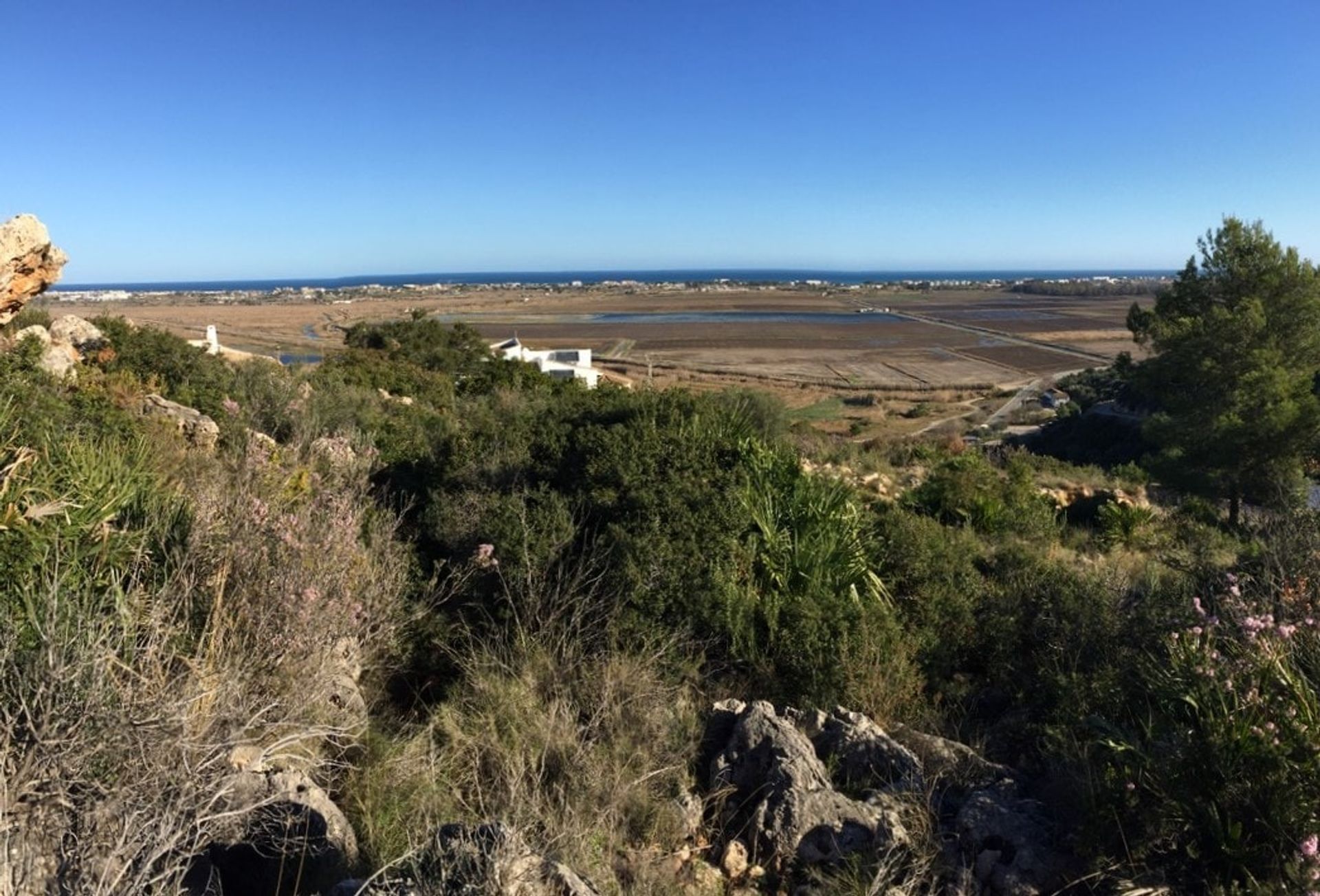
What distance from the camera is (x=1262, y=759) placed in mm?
2924

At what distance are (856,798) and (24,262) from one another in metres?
9.43

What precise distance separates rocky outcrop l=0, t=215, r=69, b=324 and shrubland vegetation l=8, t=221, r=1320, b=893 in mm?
824

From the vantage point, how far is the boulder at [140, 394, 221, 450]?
9.05 meters

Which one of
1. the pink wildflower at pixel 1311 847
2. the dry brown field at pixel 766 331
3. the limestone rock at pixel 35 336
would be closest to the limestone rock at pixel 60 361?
the limestone rock at pixel 35 336

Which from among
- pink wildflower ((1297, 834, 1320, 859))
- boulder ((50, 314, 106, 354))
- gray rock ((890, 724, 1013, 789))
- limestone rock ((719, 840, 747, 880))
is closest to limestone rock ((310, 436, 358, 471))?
limestone rock ((719, 840, 747, 880))

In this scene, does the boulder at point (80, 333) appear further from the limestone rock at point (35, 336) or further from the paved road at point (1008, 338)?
the paved road at point (1008, 338)

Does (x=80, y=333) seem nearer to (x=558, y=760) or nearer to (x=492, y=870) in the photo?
(x=558, y=760)

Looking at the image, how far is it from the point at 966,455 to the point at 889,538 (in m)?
13.3

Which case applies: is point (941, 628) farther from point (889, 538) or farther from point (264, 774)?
point (264, 774)

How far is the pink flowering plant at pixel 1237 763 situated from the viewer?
2.81 metres

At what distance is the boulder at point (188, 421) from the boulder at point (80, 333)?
19.2ft

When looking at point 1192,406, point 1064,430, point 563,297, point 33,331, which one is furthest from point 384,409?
point 563,297

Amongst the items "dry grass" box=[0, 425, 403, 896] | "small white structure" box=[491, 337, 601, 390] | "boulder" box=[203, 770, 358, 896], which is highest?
"dry grass" box=[0, 425, 403, 896]

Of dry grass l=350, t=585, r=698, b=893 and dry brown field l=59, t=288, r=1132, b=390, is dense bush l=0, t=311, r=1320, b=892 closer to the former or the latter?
dry grass l=350, t=585, r=698, b=893
